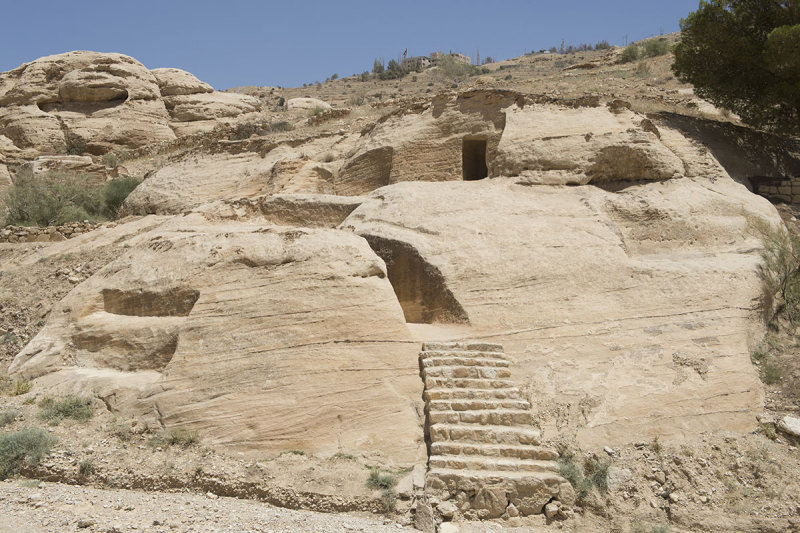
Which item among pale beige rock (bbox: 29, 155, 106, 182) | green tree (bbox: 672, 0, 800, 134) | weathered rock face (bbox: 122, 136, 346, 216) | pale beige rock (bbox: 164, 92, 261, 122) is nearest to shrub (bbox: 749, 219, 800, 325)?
green tree (bbox: 672, 0, 800, 134)

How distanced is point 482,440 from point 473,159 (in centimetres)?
749

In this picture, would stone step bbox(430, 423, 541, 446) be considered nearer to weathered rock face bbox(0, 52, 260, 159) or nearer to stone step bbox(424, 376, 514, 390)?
stone step bbox(424, 376, 514, 390)

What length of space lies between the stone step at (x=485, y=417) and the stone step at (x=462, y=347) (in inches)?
37.5

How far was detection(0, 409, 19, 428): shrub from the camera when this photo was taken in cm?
630

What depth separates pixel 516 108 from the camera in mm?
11523

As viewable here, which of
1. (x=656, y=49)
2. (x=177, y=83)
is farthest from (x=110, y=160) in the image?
(x=656, y=49)

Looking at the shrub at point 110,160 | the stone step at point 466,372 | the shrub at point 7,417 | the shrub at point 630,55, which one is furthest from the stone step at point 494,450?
the shrub at point 630,55

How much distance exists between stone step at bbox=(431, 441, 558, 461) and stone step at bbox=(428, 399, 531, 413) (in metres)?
0.44

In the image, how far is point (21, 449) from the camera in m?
5.81

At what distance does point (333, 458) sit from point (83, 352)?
146 inches

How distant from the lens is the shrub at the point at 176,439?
6.11m

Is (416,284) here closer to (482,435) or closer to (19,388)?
(482,435)

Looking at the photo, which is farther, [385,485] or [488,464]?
[488,464]

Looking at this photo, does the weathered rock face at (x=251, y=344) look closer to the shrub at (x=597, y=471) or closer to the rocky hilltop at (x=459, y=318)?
the rocky hilltop at (x=459, y=318)
